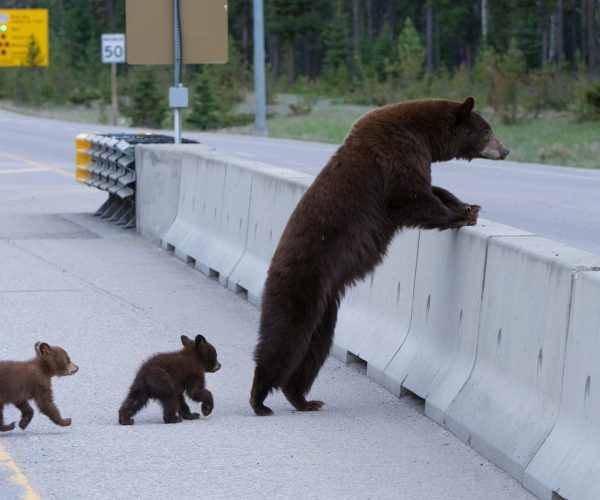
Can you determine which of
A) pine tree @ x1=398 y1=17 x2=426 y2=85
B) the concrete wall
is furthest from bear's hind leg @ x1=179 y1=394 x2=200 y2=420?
pine tree @ x1=398 y1=17 x2=426 y2=85

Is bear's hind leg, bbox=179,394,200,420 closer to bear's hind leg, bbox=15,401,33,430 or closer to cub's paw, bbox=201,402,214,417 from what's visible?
cub's paw, bbox=201,402,214,417

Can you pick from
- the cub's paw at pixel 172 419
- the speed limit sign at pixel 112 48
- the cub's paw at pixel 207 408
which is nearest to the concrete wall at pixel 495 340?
the cub's paw at pixel 207 408

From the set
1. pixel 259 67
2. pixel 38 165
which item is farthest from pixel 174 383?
pixel 259 67

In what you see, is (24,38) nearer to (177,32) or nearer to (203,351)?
(177,32)

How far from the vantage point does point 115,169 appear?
16.4 m

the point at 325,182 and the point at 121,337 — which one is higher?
the point at 325,182

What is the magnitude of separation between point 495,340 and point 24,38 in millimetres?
89873

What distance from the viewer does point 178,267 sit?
13.1 meters

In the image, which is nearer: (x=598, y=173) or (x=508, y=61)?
(x=598, y=173)

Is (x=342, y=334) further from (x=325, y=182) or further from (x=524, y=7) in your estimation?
(x=524, y=7)

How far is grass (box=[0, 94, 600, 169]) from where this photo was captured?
2985 cm

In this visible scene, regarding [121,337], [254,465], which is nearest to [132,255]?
[121,337]

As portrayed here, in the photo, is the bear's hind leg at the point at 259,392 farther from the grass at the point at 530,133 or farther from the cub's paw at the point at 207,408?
the grass at the point at 530,133

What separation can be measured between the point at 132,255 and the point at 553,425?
8467 mm
